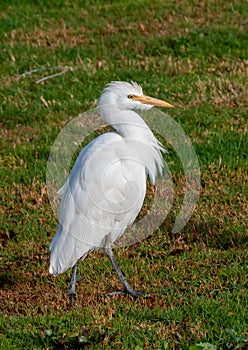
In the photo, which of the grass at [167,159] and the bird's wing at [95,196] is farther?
the bird's wing at [95,196]

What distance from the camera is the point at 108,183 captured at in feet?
19.4

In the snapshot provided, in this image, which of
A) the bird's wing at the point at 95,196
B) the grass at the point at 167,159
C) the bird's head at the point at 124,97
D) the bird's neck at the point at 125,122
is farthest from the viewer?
the bird's head at the point at 124,97

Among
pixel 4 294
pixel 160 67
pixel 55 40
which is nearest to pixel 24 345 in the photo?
pixel 4 294

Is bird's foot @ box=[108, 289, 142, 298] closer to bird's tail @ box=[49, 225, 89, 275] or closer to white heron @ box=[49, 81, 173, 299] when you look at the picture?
white heron @ box=[49, 81, 173, 299]

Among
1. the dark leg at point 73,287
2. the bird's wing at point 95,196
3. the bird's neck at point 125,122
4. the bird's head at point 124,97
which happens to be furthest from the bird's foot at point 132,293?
the bird's head at point 124,97

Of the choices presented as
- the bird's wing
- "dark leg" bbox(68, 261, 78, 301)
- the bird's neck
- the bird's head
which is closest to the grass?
"dark leg" bbox(68, 261, 78, 301)

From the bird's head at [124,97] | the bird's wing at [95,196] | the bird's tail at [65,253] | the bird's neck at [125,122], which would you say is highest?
the bird's head at [124,97]

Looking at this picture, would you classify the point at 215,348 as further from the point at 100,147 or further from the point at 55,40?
the point at 55,40

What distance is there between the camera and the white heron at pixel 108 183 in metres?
5.91

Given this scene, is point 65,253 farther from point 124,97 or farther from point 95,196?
point 124,97

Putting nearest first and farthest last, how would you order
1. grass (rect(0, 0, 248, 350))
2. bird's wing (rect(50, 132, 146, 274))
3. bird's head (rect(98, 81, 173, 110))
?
grass (rect(0, 0, 248, 350)), bird's wing (rect(50, 132, 146, 274)), bird's head (rect(98, 81, 173, 110))

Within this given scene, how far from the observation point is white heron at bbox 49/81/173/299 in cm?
591

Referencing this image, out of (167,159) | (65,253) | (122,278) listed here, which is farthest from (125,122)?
(167,159)

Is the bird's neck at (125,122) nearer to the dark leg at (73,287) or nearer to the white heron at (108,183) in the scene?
the white heron at (108,183)
